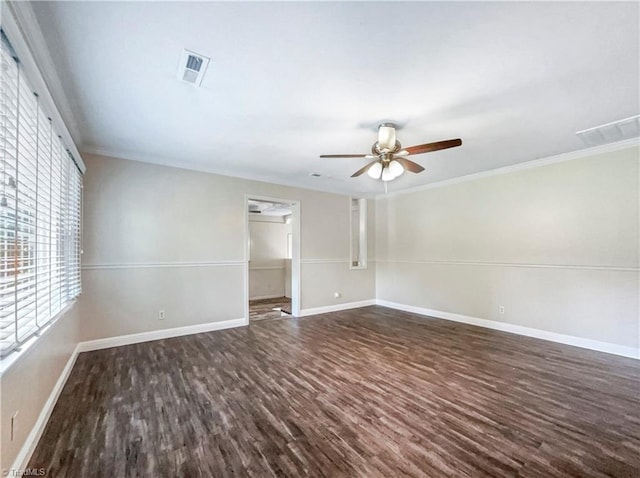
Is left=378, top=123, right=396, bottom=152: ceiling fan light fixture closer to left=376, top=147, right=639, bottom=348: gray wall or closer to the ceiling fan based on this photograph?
the ceiling fan

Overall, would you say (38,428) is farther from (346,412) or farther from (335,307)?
(335,307)

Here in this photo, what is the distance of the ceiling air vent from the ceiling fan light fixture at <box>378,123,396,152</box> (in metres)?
1.65

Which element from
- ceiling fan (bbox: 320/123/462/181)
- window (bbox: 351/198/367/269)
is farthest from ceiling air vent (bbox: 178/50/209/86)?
window (bbox: 351/198/367/269)

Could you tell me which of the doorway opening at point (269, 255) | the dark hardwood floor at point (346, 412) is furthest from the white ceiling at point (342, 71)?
the doorway opening at point (269, 255)

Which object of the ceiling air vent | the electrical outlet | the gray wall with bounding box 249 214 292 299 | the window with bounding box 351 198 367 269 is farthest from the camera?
the gray wall with bounding box 249 214 292 299

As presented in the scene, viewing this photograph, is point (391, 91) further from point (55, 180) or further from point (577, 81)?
point (55, 180)

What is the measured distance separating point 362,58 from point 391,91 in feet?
1.58

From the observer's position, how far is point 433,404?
237 centimetres

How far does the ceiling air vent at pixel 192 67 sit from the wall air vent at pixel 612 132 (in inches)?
152

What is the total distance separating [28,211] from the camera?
1790 mm

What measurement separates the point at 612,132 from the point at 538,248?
1.66 metres

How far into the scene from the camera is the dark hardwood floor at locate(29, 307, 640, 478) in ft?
5.59

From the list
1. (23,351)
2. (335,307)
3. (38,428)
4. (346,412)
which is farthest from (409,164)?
(38,428)

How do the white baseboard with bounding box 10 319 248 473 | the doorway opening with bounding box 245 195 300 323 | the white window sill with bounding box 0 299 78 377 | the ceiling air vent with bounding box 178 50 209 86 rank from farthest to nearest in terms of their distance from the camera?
the doorway opening with bounding box 245 195 300 323 < the ceiling air vent with bounding box 178 50 209 86 < the white baseboard with bounding box 10 319 248 473 < the white window sill with bounding box 0 299 78 377
